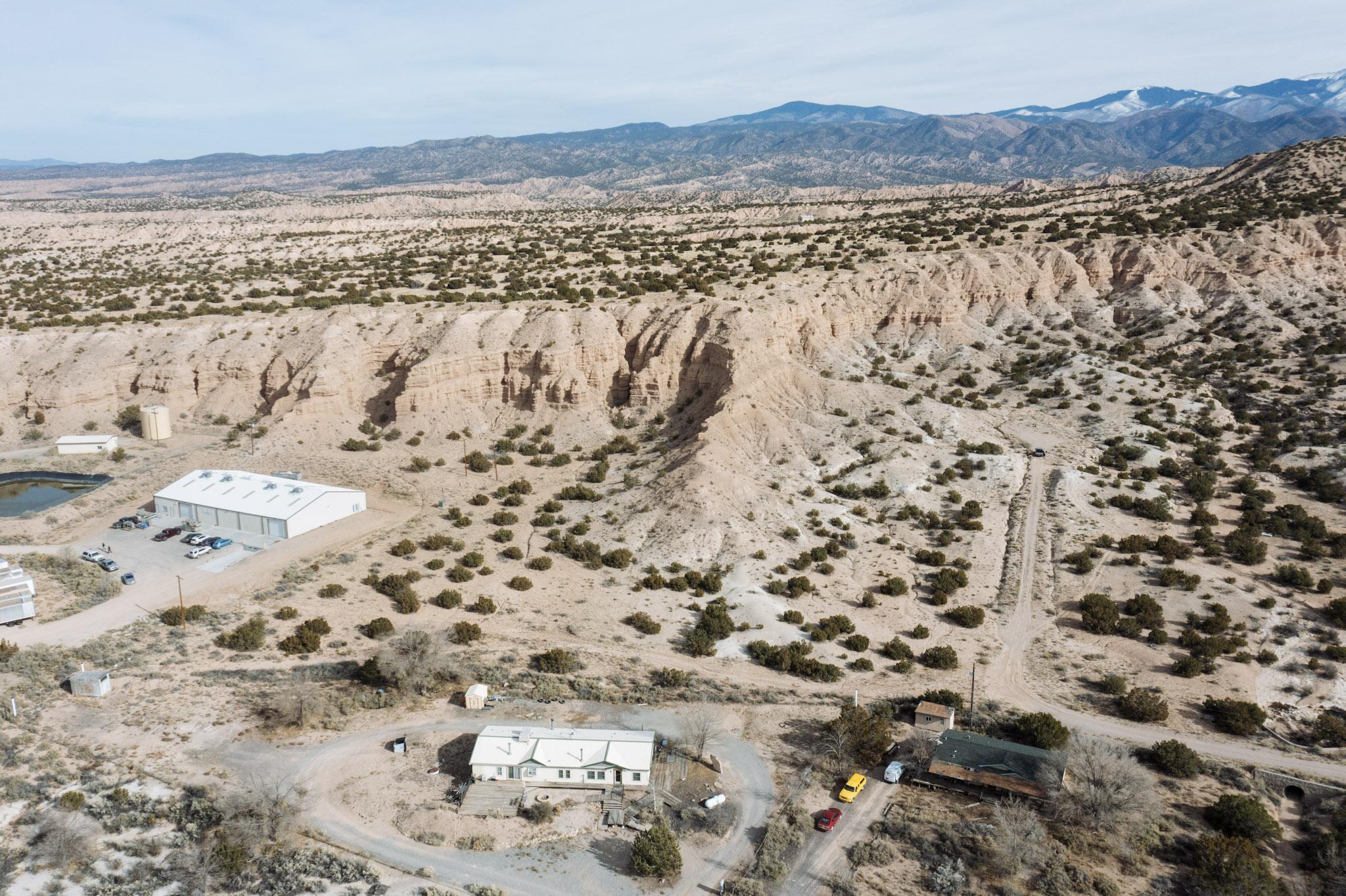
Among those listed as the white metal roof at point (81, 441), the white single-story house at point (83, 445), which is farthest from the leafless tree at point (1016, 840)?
the white metal roof at point (81, 441)

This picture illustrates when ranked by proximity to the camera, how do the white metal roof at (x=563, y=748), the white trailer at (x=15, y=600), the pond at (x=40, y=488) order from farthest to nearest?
the pond at (x=40, y=488) < the white trailer at (x=15, y=600) < the white metal roof at (x=563, y=748)

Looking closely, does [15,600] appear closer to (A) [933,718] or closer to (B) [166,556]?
(B) [166,556]

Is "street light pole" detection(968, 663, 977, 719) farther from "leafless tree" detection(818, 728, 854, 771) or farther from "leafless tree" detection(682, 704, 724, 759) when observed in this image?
"leafless tree" detection(682, 704, 724, 759)

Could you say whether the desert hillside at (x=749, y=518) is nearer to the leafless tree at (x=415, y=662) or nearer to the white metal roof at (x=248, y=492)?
the leafless tree at (x=415, y=662)

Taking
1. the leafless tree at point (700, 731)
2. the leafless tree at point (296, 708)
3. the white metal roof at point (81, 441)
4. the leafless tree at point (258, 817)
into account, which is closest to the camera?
the leafless tree at point (258, 817)

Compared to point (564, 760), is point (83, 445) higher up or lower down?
higher up

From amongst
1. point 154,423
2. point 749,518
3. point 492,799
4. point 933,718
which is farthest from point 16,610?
point 933,718
